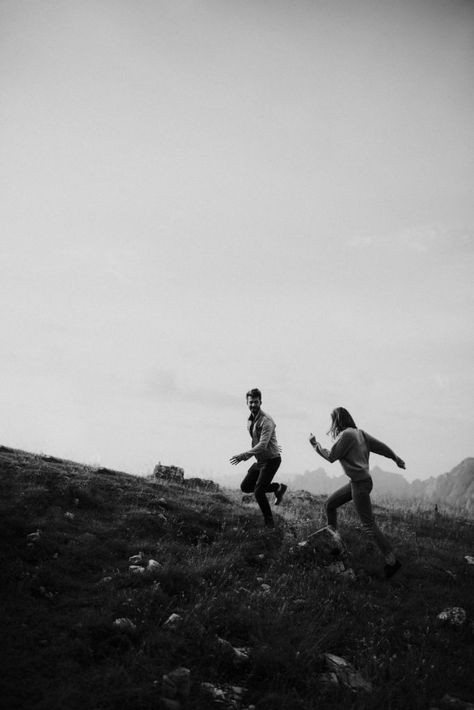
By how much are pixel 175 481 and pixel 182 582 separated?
434 inches

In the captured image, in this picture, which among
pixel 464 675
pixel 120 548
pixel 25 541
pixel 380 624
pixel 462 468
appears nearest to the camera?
pixel 464 675

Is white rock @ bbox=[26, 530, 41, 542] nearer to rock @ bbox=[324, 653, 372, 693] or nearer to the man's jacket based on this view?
the man's jacket

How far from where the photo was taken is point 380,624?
6633 millimetres

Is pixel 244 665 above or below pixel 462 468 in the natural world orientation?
below

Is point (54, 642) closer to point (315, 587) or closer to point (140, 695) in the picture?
point (140, 695)

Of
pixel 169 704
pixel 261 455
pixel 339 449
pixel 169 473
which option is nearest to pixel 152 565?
pixel 169 704

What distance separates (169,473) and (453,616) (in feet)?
42.5

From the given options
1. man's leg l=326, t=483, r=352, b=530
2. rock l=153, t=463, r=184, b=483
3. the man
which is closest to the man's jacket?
the man

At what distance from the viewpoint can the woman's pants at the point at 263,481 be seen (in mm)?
9930

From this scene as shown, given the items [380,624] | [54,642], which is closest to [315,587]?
[380,624]

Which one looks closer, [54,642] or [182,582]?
[54,642]

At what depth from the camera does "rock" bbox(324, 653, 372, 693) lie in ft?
16.5

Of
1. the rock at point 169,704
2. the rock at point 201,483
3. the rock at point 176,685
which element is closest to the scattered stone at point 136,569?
the rock at point 176,685

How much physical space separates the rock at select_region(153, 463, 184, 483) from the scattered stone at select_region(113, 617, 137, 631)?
1228 cm
